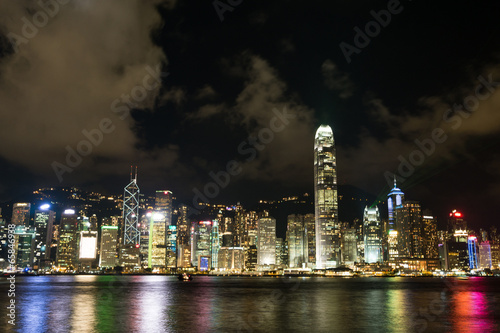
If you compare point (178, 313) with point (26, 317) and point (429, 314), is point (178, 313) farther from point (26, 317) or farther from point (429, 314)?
point (429, 314)

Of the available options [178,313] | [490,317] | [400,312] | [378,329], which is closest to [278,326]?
[378,329]

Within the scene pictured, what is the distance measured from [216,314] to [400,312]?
2133cm

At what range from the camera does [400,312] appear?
55188mm

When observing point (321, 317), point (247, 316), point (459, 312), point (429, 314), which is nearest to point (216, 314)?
point (247, 316)

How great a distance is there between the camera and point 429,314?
177ft

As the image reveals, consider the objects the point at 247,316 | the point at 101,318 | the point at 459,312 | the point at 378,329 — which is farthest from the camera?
the point at 459,312

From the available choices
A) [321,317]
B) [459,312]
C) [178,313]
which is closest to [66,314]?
[178,313]

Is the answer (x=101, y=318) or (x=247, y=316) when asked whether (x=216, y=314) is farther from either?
(x=101, y=318)

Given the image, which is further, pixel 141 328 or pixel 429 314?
pixel 429 314

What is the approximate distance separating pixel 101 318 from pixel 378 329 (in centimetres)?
2692

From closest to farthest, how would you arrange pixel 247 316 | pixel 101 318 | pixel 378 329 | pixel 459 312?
pixel 378 329, pixel 101 318, pixel 247 316, pixel 459 312

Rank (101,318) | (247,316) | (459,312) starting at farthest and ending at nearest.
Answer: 1. (459,312)
2. (247,316)
3. (101,318)

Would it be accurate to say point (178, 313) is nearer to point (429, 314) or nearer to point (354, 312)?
point (354, 312)

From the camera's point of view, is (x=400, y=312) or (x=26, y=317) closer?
(x=26, y=317)
